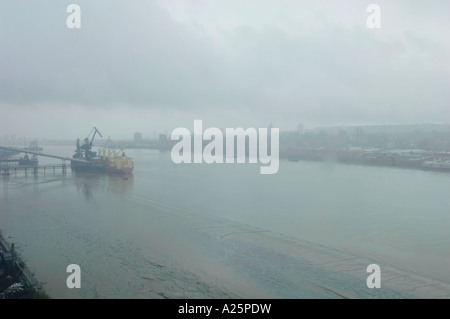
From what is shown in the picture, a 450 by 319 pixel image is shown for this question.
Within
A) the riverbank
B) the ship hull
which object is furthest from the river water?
the ship hull

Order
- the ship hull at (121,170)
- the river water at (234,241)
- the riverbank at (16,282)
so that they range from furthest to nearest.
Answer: the ship hull at (121,170) < the river water at (234,241) < the riverbank at (16,282)

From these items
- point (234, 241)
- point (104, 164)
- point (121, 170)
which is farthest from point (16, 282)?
point (104, 164)

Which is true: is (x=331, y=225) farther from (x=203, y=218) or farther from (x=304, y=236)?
(x=203, y=218)

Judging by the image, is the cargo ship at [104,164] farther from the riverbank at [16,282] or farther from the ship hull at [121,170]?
the riverbank at [16,282]

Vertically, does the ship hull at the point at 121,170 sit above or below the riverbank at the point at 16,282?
above

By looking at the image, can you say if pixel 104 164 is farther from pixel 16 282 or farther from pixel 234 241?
pixel 16 282

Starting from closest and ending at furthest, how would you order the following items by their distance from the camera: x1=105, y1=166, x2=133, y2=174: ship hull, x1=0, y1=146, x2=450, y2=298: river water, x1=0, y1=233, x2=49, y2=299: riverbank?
x1=0, y1=233, x2=49, y2=299: riverbank < x1=0, y1=146, x2=450, y2=298: river water < x1=105, y1=166, x2=133, y2=174: ship hull

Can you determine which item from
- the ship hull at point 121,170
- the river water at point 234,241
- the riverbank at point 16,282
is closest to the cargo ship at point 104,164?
the ship hull at point 121,170

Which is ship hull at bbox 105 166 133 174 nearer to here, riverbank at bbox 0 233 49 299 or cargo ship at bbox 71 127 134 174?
cargo ship at bbox 71 127 134 174

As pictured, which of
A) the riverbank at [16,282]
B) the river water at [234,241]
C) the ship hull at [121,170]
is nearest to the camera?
the riverbank at [16,282]
